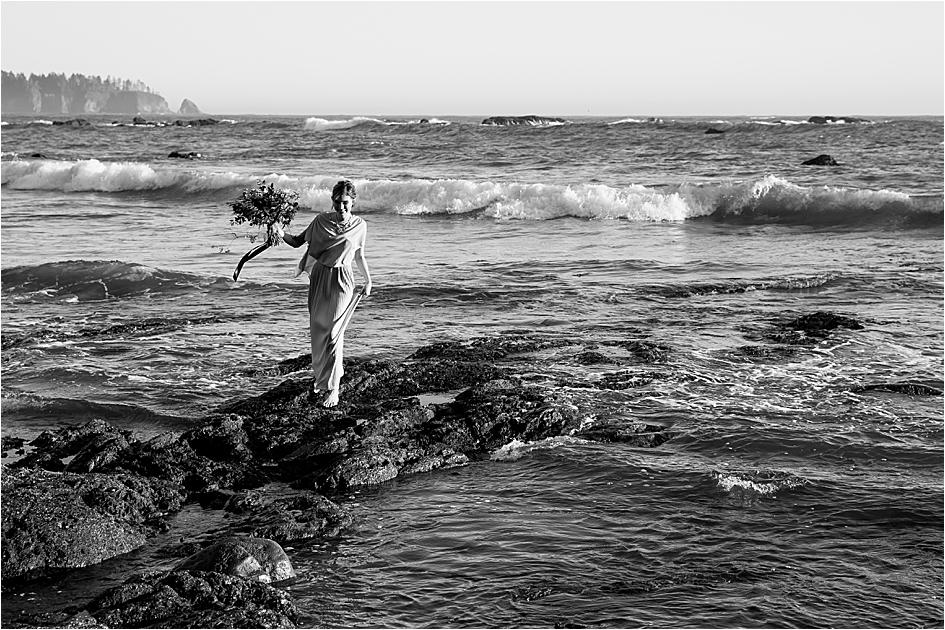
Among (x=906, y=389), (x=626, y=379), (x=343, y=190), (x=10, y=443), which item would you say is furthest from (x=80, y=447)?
(x=906, y=389)

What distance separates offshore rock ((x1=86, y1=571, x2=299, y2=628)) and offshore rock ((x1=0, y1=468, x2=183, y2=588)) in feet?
2.24

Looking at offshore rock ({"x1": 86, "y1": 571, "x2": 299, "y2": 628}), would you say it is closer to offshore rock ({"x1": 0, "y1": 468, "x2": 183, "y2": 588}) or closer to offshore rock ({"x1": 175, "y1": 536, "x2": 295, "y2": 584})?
offshore rock ({"x1": 175, "y1": 536, "x2": 295, "y2": 584})

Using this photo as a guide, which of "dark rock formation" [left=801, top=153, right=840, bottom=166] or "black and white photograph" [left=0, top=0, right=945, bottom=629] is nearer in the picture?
"black and white photograph" [left=0, top=0, right=945, bottom=629]

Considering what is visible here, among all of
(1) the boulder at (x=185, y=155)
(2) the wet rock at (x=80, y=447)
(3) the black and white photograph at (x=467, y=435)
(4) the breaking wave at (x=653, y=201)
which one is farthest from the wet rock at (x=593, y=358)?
(1) the boulder at (x=185, y=155)

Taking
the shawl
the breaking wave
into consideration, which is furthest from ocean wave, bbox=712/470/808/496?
the breaking wave

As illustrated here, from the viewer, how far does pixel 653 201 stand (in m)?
26.5

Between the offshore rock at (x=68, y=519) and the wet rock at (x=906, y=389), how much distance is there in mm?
6597

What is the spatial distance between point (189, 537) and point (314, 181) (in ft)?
89.0

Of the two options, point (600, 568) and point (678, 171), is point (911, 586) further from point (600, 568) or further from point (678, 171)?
point (678, 171)

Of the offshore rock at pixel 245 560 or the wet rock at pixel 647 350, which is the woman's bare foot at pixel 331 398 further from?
the wet rock at pixel 647 350

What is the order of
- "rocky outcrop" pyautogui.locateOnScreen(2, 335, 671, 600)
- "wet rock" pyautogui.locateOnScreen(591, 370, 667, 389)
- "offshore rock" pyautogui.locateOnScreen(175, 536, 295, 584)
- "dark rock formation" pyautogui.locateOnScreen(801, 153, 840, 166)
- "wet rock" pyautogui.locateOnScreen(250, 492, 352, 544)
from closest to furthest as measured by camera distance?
"offshore rock" pyautogui.locateOnScreen(175, 536, 295, 584)
"rocky outcrop" pyautogui.locateOnScreen(2, 335, 671, 600)
"wet rock" pyautogui.locateOnScreen(250, 492, 352, 544)
"wet rock" pyautogui.locateOnScreen(591, 370, 667, 389)
"dark rock formation" pyautogui.locateOnScreen(801, 153, 840, 166)

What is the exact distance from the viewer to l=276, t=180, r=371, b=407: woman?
28.7 ft

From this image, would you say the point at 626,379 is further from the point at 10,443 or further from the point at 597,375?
the point at 10,443

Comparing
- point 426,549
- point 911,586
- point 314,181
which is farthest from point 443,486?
point 314,181
